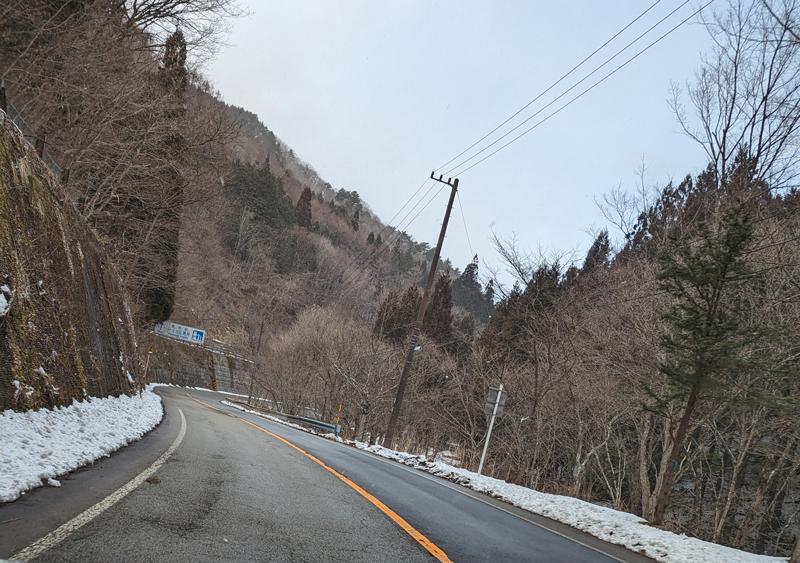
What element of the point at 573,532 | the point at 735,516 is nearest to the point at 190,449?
the point at 573,532

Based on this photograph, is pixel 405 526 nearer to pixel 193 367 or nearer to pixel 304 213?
pixel 193 367

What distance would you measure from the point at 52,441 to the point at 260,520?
2685 mm

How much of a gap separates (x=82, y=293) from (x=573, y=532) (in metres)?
9.31

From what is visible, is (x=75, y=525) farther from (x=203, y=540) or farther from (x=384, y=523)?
(x=384, y=523)

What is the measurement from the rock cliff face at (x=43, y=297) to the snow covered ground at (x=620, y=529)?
7345mm

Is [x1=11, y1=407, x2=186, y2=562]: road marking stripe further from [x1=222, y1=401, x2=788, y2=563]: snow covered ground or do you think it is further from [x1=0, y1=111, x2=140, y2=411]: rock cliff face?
[x1=222, y1=401, x2=788, y2=563]: snow covered ground

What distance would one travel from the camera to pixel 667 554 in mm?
5844

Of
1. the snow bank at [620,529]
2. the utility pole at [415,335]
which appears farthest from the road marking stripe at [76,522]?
the utility pole at [415,335]

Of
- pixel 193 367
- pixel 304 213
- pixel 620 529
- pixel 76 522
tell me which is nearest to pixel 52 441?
pixel 76 522

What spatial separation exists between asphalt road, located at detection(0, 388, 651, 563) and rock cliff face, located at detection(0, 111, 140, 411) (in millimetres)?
1335

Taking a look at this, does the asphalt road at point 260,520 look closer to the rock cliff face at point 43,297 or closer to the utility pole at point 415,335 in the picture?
the rock cliff face at point 43,297

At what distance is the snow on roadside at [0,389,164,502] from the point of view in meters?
3.82

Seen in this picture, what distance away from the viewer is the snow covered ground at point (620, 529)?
5.86 meters

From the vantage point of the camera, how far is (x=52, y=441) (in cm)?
499
